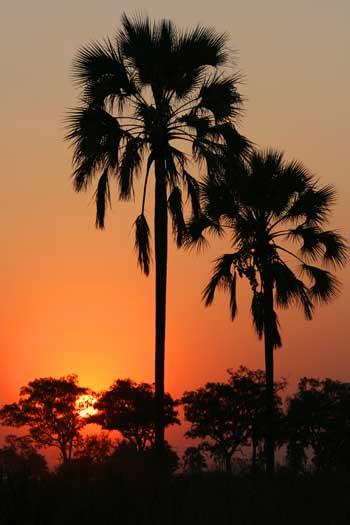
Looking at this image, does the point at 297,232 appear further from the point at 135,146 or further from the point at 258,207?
the point at 135,146

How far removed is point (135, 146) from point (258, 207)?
10.6m

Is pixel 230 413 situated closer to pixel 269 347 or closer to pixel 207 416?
pixel 207 416

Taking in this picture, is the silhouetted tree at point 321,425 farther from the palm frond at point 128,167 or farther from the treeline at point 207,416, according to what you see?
the palm frond at point 128,167

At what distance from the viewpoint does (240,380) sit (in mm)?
76812

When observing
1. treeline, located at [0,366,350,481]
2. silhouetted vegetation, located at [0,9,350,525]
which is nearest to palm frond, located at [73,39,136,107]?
silhouetted vegetation, located at [0,9,350,525]

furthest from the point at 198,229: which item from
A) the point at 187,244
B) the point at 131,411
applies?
the point at 131,411

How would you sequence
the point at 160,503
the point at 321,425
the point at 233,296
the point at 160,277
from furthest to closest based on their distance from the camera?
1. the point at 321,425
2. the point at 233,296
3. the point at 160,277
4. the point at 160,503

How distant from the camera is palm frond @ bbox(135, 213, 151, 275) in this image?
32625 mm

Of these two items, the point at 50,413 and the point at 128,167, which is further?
the point at 50,413

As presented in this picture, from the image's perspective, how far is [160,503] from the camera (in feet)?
50.1

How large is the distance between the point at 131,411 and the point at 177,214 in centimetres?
5214

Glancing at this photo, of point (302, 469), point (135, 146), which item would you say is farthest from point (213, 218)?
point (302, 469)

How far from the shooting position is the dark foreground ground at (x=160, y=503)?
46.1 ft

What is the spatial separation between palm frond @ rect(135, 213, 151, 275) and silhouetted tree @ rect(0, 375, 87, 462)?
56256 millimetres
